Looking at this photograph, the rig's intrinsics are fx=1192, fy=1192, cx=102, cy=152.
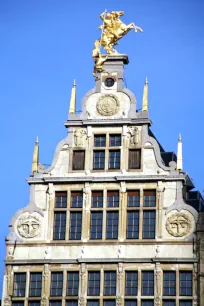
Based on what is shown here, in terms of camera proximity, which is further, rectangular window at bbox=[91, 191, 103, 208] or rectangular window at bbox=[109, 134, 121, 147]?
rectangular window at bbox=[109, 134, 121, 147]

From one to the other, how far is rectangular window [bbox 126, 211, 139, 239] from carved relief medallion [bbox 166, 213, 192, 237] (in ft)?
4.69

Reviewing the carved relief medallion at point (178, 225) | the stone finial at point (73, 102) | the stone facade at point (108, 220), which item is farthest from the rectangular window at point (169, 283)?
the stone finial at point (73, 102)

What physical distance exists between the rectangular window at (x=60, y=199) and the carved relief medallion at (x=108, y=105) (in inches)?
169

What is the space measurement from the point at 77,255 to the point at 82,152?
5.03m

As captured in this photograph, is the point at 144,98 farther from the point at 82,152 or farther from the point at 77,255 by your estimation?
the point at 77,255

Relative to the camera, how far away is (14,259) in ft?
179

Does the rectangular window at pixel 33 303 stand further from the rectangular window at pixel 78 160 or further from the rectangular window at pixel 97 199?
the rectangular window at pixel 78 160

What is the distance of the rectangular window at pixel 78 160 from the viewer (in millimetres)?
55812

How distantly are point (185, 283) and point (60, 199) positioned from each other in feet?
23.4

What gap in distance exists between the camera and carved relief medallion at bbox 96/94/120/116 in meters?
56.3

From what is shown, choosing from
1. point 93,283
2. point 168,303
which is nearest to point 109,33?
point 93,283

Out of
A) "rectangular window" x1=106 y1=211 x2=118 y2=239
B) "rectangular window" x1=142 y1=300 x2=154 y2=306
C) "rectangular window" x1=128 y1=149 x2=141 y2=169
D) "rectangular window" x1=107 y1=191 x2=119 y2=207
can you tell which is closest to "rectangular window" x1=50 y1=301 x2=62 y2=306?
"rectangular window" x1=106 y1=211 x2=118 y2=239

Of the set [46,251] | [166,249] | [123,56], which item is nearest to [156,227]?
[166,249]

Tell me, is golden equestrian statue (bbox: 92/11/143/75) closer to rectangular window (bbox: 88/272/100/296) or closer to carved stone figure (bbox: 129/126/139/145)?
carved stone figure (bbox: 129/126/139/145)
